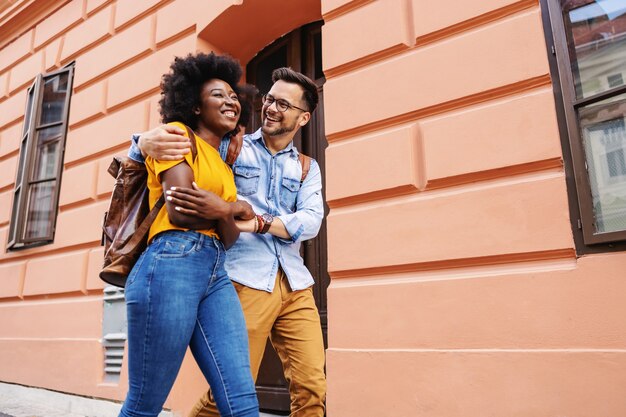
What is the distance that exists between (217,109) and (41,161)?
4.71 metres

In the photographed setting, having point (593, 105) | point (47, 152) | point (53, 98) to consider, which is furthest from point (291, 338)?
point (53, 98)

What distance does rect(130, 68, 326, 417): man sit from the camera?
208cm

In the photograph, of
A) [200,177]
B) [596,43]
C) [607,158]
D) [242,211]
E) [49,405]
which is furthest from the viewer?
[49,405]

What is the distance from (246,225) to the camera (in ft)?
6.38

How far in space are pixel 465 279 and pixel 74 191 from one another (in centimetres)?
401

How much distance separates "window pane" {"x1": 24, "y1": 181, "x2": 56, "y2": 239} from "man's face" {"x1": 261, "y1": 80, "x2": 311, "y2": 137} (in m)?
3.75

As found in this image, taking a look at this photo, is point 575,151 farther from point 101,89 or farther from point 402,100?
point 101,89

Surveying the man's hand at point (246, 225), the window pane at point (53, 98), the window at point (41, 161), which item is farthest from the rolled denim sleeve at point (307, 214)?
the window pane at point (53, 98)

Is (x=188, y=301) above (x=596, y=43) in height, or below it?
below

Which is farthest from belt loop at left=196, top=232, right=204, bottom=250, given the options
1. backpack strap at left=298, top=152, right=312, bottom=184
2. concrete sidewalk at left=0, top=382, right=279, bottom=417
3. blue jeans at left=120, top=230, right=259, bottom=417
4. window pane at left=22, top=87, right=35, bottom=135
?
window pane at left=22, top=87, right=35, bottom=135

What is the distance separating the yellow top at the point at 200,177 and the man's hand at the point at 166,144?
0.02 meters

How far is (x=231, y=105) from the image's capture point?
6.31 ft

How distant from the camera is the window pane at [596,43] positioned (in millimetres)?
2586

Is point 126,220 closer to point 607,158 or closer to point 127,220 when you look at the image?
point 127,220
